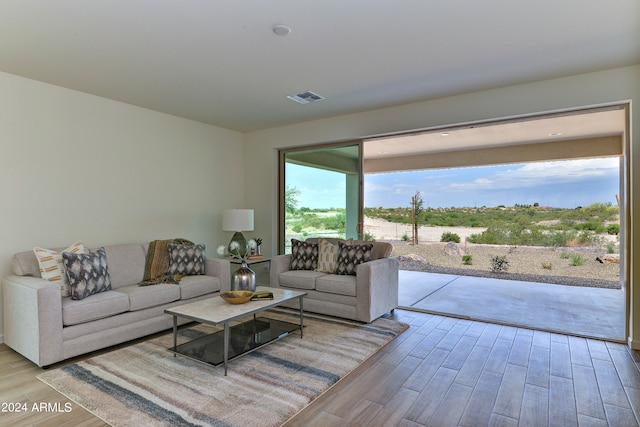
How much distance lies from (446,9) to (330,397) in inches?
109

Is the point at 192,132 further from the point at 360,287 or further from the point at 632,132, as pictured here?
the point at 632,132

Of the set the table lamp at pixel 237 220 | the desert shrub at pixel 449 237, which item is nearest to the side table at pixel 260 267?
the table lamp at pixel 237 220

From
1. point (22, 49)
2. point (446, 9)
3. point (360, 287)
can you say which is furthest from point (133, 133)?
point (446, 9)

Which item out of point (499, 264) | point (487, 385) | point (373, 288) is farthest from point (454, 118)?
point (499, 264)

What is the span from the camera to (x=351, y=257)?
4.18m

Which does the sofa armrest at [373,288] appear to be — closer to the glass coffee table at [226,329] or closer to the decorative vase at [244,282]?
the glass coffee table at [226,329]

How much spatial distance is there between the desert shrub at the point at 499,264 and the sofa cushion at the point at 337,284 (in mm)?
5127

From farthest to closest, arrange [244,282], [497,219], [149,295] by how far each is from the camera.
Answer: [497,219] < [149,295] < [244,282]

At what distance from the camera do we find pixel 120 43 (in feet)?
8.87

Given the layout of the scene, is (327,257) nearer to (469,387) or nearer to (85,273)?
(469,387)

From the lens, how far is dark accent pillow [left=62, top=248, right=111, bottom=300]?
300 centimetres

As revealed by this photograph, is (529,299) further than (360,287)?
Yes

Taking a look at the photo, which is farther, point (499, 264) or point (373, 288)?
point (499, 264)

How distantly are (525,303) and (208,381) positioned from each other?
4611 mm
